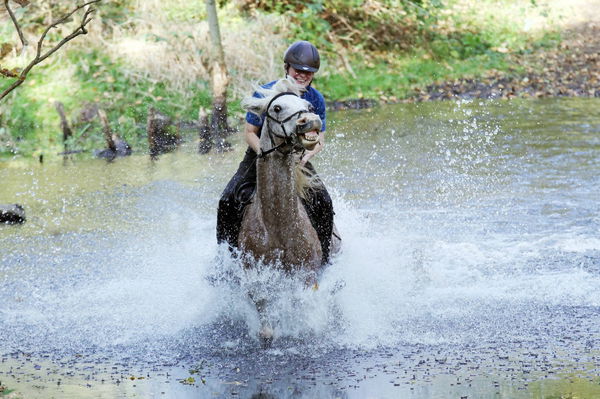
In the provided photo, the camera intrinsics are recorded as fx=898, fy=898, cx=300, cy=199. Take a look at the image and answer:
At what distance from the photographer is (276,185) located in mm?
6918

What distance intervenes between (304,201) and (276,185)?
2.06 ft

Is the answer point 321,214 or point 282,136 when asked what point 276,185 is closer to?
point 282,136

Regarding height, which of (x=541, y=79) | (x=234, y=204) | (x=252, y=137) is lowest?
(x=234, y=204)

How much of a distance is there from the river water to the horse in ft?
0.66

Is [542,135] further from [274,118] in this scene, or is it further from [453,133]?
[274,118]

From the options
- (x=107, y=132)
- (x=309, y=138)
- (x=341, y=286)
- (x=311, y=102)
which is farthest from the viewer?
(x=107, y=132)

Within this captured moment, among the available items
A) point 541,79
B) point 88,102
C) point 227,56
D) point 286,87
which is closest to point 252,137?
point 286,87

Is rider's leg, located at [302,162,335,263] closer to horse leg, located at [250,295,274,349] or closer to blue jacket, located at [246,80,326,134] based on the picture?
blue jacket, located at [246,80,326,134]

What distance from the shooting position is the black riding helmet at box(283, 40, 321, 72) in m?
7.62

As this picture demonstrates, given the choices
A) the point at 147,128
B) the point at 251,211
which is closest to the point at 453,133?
the point at 147,128

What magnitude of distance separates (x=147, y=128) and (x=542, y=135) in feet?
25.5

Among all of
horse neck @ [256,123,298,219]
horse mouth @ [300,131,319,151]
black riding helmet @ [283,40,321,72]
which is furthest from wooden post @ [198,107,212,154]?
horse mouth @ [300,131,319,151]

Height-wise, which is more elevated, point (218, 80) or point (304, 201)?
point (218, 80)

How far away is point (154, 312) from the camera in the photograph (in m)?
8.48
